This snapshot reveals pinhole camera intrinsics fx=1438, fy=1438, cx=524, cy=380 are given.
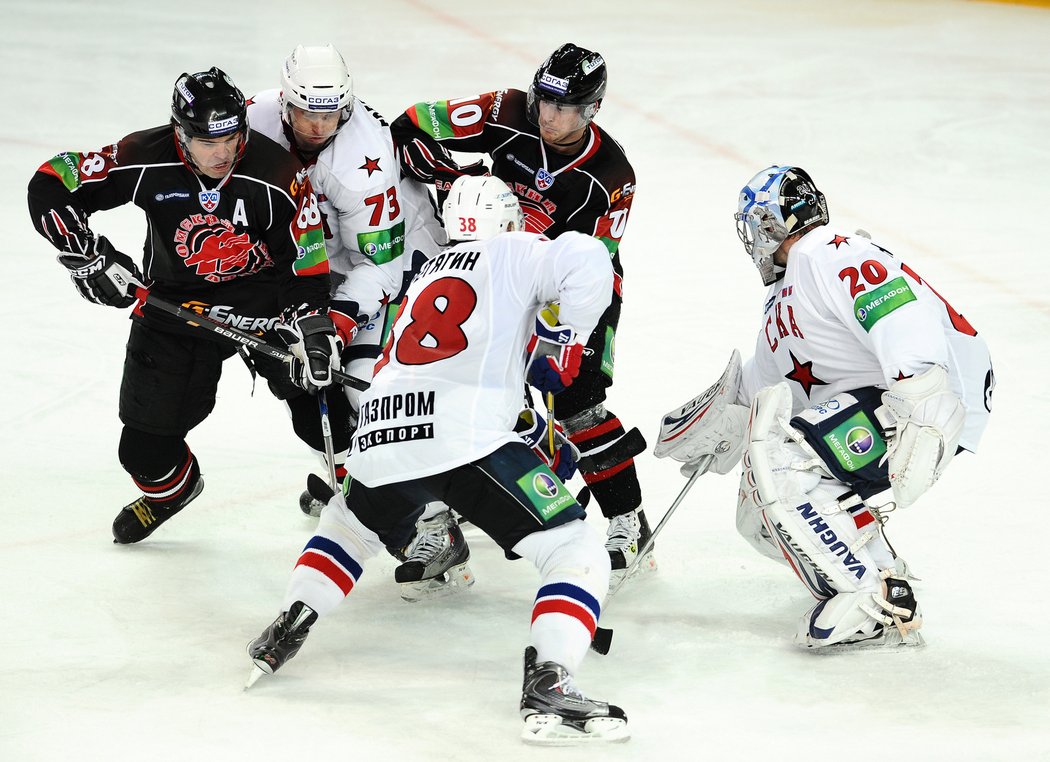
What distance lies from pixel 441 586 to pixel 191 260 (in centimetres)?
103

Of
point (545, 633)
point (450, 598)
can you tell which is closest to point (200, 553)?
point (450, 598)

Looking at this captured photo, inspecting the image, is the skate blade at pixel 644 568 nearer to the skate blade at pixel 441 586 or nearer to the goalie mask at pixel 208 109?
the skate blade at pixel 441 586

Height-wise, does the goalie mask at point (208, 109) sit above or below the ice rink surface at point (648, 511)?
above

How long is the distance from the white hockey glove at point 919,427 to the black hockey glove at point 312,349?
1346mm

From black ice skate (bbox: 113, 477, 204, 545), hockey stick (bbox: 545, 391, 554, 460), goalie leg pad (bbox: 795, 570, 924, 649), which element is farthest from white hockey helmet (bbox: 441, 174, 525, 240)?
black ice skate (bbox: 113, 477, 204, 545)

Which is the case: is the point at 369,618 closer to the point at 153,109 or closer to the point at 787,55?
the point at 153,109

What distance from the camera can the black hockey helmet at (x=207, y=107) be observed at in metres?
3.33

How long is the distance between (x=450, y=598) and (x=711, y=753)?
38.4 inches

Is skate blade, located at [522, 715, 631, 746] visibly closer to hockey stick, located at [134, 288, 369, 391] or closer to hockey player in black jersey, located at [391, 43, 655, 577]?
hockey player in black jersey, located at [391, 43, 655, 577]

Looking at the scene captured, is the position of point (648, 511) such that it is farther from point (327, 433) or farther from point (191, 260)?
point (191, 260)

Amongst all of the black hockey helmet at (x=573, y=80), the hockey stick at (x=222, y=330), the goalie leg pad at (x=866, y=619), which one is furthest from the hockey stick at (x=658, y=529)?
the black hockey helmet at (x=573, y=80)

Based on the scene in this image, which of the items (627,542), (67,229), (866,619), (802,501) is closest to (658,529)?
(627,542)

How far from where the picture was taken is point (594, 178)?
3.81 meters

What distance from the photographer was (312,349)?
11.6 feet
